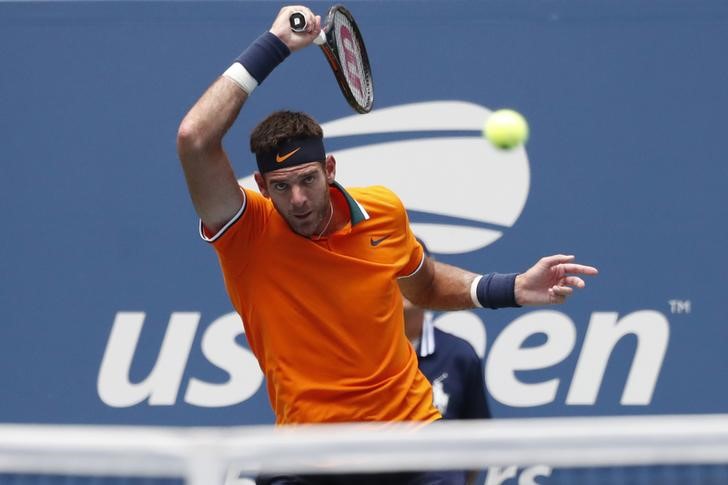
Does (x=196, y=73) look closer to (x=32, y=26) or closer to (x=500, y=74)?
(x=32, y=26)

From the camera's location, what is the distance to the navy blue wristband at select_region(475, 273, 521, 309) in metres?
3.78

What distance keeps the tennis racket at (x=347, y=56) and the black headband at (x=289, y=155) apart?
0.35 metres

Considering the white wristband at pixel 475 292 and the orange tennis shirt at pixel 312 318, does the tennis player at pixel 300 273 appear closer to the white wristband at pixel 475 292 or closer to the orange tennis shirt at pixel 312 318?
the orange tennis shirt at pixel 312 318

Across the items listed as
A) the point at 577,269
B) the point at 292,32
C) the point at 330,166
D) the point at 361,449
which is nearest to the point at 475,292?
the point at 577,269

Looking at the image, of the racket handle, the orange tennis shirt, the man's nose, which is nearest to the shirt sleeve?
the orange tennis shirt

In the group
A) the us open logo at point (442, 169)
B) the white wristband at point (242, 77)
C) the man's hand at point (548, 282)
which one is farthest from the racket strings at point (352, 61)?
the man's hand at point (548, 282)

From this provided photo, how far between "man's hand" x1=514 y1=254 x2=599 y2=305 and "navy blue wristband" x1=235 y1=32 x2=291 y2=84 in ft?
3.13

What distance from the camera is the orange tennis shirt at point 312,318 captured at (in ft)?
11.2

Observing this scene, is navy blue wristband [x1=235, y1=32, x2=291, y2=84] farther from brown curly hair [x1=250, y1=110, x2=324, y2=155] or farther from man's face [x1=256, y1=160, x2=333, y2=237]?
man's face [x1=256, y1=160, x2=333, y2=237]

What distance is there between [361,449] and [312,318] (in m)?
1.18

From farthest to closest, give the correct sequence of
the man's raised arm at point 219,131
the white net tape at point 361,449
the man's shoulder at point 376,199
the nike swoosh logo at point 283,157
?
the man's shoulder at point 376,199, the nike swoosh logo at point 283,157, the man's raised arm at point 219,131, the white net tape at point 361,449

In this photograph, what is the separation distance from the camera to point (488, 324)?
4.82 m

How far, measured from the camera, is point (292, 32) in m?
3.47

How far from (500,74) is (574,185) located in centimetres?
51
